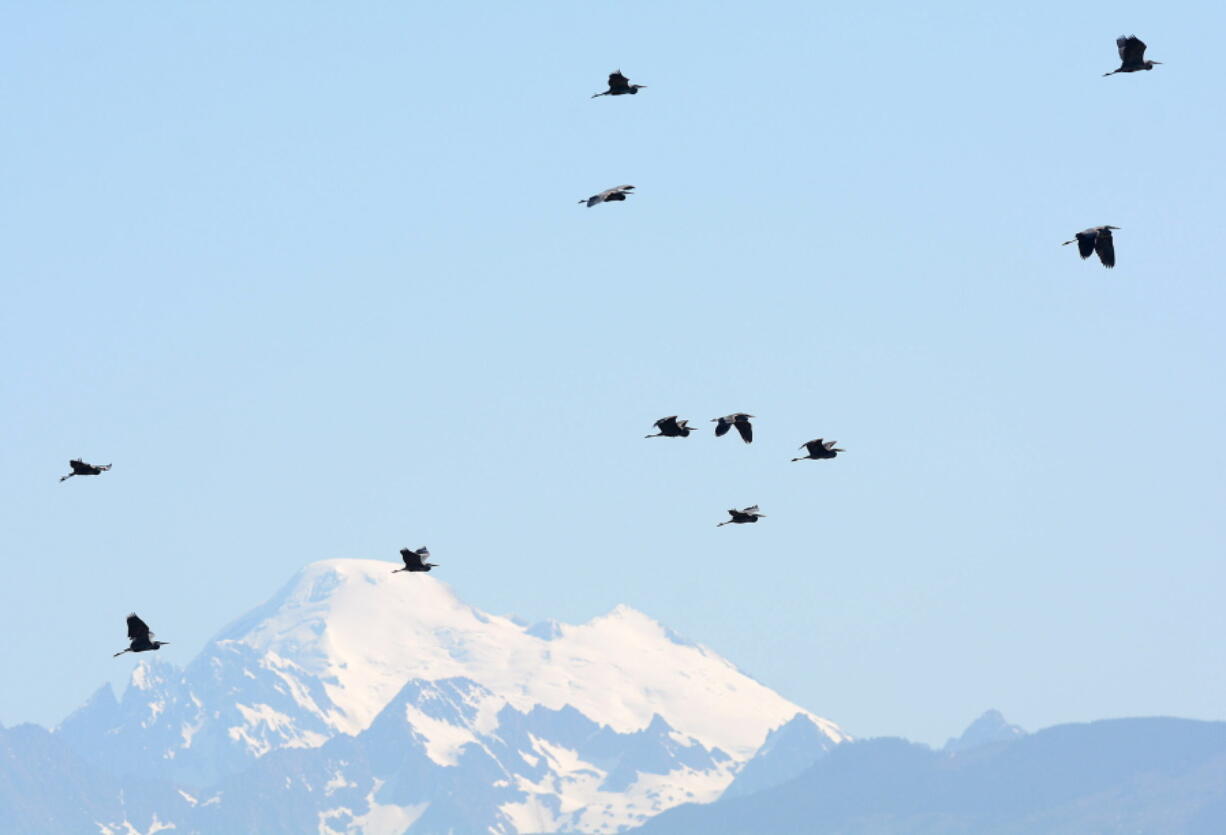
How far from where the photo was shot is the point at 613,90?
97.8 m

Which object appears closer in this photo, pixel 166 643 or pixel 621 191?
pixel 166 643

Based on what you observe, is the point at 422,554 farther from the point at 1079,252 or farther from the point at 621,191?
the point at 1079,252

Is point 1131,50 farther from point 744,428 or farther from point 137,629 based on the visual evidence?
point 137,629

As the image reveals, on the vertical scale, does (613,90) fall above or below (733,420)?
above

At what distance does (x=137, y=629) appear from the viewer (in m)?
88.6

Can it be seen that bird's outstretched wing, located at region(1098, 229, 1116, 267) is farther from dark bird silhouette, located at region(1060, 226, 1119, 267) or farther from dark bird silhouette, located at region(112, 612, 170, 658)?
dark bird silhouette, located at region(112, 612, 170, 658)

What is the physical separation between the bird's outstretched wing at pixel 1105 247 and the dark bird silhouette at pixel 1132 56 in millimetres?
6267

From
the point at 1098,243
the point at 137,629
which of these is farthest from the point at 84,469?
the point at 1098,243

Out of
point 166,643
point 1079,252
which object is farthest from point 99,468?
point 1079,252

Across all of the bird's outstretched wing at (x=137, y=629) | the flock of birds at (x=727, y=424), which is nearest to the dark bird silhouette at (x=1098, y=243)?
the flock of birds at (x=727, y=424)

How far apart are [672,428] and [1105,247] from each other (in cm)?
2087

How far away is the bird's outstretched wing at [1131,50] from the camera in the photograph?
302 feet

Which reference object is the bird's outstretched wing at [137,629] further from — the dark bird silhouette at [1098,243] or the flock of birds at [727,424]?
the dark bird silhouette at [1098,243]

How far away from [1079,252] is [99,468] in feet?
124
